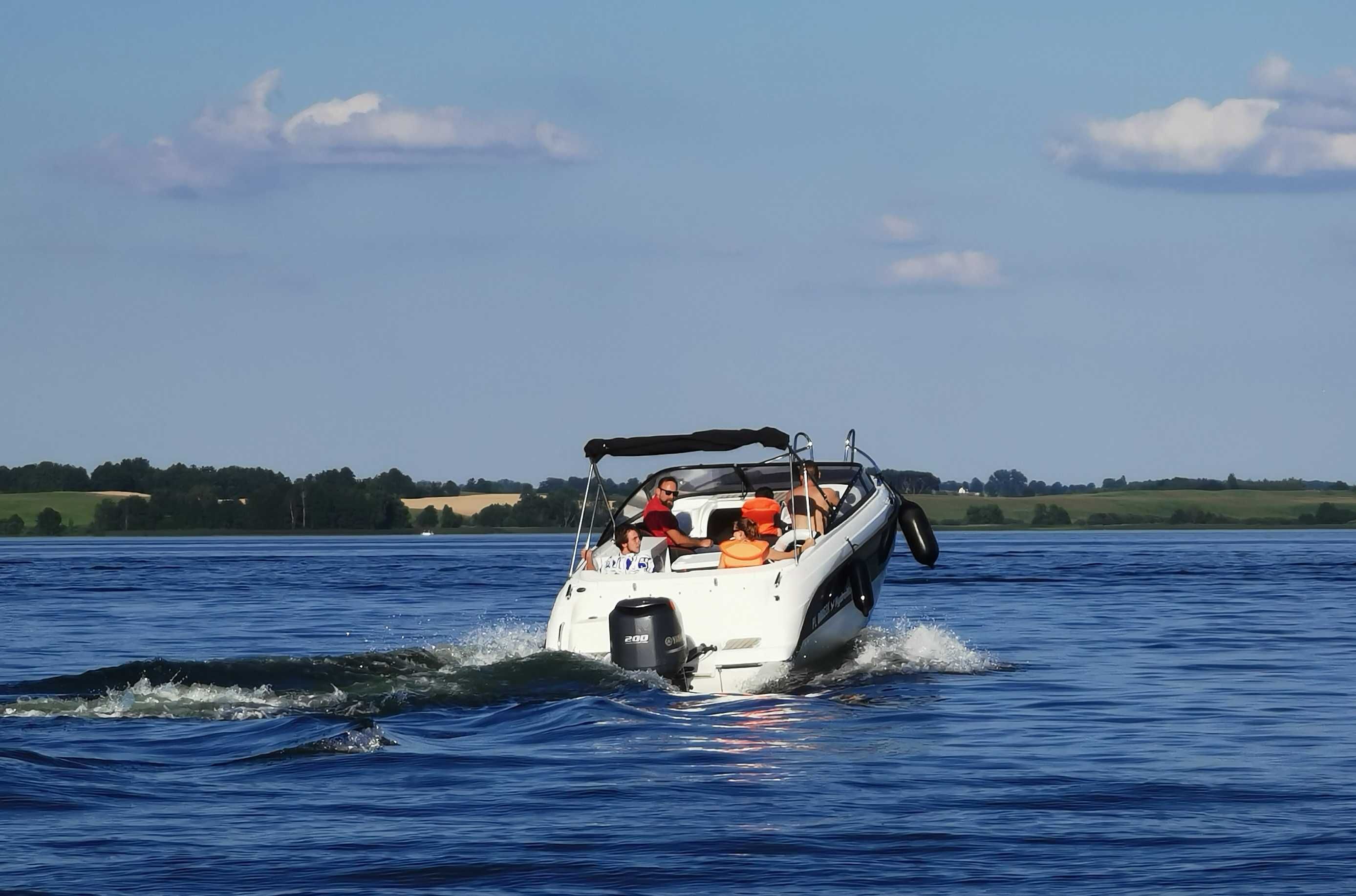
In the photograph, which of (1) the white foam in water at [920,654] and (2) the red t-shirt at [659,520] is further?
(2) the red t-shirt at [659,520]

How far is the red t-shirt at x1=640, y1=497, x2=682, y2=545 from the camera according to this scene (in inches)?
682

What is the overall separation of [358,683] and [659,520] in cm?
391

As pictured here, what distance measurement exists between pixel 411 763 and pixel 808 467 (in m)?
9.06

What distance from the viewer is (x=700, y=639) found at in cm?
1440

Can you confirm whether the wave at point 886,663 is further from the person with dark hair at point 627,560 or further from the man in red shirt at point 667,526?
the man in red shirt at point 667,526

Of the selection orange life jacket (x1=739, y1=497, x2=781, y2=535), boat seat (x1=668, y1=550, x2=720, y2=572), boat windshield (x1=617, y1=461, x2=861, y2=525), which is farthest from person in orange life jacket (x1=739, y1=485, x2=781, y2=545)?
boat windshield (x1=617, y1=461, x2=861, y2=525)

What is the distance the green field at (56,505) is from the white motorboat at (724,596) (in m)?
114

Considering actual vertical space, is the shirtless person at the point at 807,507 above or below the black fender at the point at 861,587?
above

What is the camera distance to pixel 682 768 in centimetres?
1055

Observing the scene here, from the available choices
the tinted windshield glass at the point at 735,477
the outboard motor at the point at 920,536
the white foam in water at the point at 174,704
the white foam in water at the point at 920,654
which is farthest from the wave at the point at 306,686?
the outboard motor at the point at 920,536

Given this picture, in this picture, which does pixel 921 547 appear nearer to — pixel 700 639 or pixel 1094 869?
pixel 700 639

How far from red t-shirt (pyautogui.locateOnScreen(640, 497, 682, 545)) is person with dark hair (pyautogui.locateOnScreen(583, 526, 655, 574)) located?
0.66 m

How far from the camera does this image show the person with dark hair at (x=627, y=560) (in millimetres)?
15453

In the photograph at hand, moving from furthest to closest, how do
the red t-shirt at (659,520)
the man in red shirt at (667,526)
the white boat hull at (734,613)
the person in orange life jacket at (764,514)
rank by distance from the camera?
the red t-shirt at (659,520)
the man in red shirt at (667,526)
the person in orange life jacket at (764,514)
the white boat hull at (734,613)
